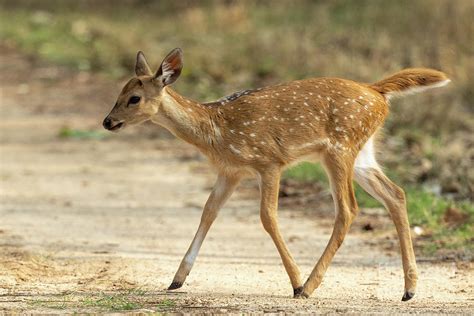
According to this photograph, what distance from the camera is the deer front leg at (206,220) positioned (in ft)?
27.0

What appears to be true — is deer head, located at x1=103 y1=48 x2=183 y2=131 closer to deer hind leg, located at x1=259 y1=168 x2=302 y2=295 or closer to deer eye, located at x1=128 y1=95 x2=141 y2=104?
deer eye, located at x1=128 y1=95 x2=141 y2=104

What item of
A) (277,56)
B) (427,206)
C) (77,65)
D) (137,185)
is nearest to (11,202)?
(137,185)

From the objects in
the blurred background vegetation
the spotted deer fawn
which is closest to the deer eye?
the spotted deer fawn

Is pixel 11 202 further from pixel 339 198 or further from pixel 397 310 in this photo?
pixel 397 310

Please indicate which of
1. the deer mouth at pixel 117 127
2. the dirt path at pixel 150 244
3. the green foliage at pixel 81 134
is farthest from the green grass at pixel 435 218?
the green foliage at pixel 81 134

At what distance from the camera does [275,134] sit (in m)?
8.30

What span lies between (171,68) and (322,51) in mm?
12172

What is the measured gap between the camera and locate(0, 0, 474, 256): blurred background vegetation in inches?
A: 504

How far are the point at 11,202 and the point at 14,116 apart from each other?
6511 millimetres

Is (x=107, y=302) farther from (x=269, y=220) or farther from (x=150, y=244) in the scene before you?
(x=150, y=244)

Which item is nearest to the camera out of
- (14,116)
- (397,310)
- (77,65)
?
(397,310)

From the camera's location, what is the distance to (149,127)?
17.0m

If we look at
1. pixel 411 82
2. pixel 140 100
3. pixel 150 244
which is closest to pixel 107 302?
pixel 140 100

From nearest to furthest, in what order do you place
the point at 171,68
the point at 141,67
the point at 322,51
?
the point at 171,68
the point at 141,67
the point at 322,51
